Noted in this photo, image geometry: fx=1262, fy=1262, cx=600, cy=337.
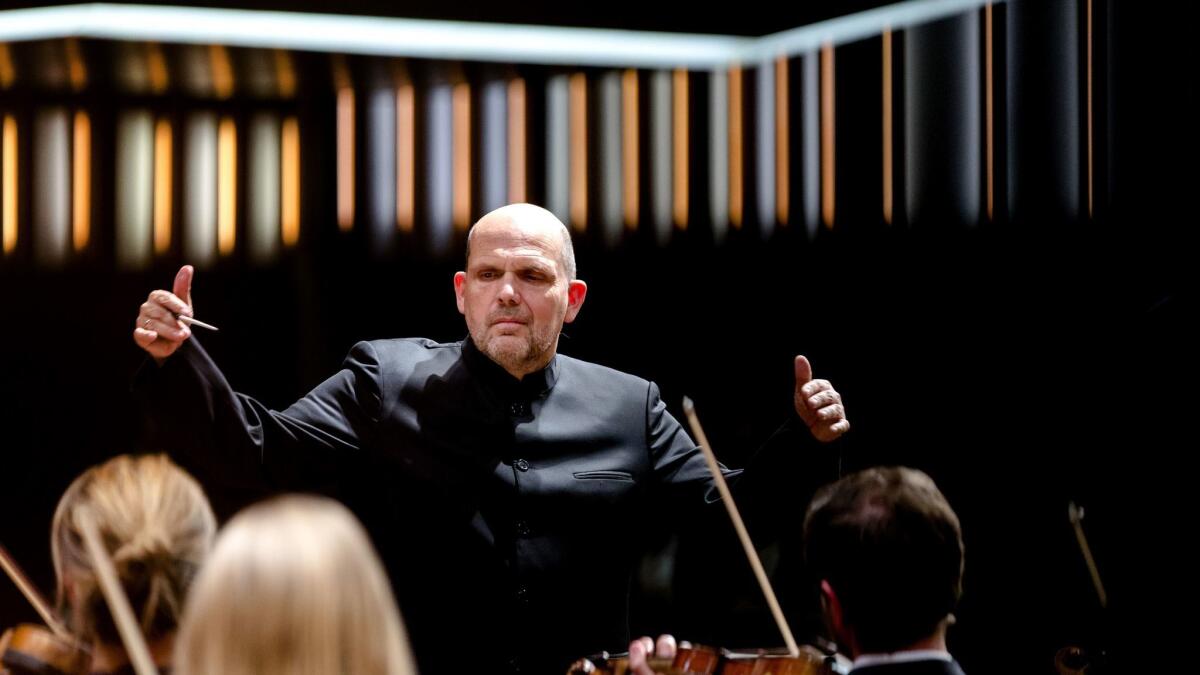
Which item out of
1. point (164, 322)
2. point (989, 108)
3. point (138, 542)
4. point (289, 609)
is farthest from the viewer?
point (989, 108)

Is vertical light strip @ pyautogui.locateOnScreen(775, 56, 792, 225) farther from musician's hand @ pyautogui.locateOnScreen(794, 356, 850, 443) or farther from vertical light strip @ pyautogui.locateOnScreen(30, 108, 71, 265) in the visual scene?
vertical light strip @ pyautogui.locateOnScreen(30, 108, 71, 265)

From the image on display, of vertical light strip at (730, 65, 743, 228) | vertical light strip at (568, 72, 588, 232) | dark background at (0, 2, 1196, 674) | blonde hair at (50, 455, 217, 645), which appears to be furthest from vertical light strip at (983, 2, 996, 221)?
blonde hair at (50, 455, 217, 645)

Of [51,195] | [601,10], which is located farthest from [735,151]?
[51,195]

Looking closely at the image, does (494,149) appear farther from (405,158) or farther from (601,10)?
(601,10)

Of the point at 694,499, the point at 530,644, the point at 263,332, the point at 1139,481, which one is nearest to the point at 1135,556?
the point at 1139,481

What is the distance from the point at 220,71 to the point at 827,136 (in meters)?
1.57

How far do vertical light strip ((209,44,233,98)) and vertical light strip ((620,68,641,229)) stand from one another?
3.34 ft

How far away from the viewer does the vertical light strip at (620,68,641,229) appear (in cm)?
336

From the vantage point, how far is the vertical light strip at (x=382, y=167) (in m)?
3.40

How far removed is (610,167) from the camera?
3.40 m

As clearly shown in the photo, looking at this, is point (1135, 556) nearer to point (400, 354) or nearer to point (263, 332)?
point (400, 354)

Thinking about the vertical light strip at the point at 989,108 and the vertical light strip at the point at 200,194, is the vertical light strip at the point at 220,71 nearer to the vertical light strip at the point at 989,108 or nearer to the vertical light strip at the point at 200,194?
the vertical light strip at the point at 200,194

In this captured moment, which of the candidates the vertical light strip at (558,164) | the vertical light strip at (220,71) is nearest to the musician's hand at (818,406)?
the vertical light strip at (558,164)

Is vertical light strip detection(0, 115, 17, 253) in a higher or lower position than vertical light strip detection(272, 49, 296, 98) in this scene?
lower
